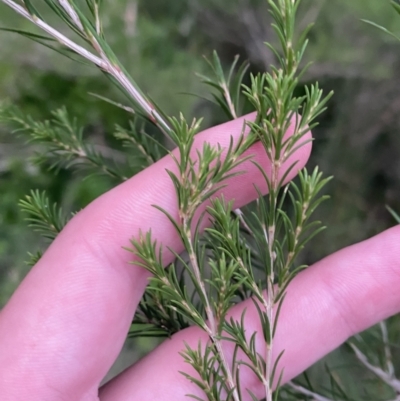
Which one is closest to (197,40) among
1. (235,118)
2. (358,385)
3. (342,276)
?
(235,118)

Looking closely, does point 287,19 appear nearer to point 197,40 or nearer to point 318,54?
point 318,54

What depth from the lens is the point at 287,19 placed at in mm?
417

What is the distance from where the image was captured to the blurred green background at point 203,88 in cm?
129

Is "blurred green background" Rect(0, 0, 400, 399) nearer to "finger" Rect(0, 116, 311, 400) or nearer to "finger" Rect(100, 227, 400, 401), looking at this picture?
"finger" Rect(100, 227, 400, 401)

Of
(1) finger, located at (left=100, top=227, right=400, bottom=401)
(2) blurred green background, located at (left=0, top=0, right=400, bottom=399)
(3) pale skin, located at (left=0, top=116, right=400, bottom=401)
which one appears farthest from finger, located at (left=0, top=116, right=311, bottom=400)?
(2) blurred green background, located at (left=0, top=0, right=400, bottom=399)

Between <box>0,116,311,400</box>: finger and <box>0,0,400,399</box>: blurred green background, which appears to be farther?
<box>0,0,400,399</box>: blurred green background

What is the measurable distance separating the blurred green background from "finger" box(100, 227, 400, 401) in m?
0.65

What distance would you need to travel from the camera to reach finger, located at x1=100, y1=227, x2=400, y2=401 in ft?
2.17

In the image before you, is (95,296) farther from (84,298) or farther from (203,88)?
(203,88)

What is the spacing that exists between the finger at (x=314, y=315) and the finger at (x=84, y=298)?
4.4 inches

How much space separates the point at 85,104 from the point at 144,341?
85 centimetres

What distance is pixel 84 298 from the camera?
1.98 ft

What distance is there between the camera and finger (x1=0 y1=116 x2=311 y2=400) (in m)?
0.60

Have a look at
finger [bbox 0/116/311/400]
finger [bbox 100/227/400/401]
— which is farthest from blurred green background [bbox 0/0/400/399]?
finger [bbox 0/116/311/400]
